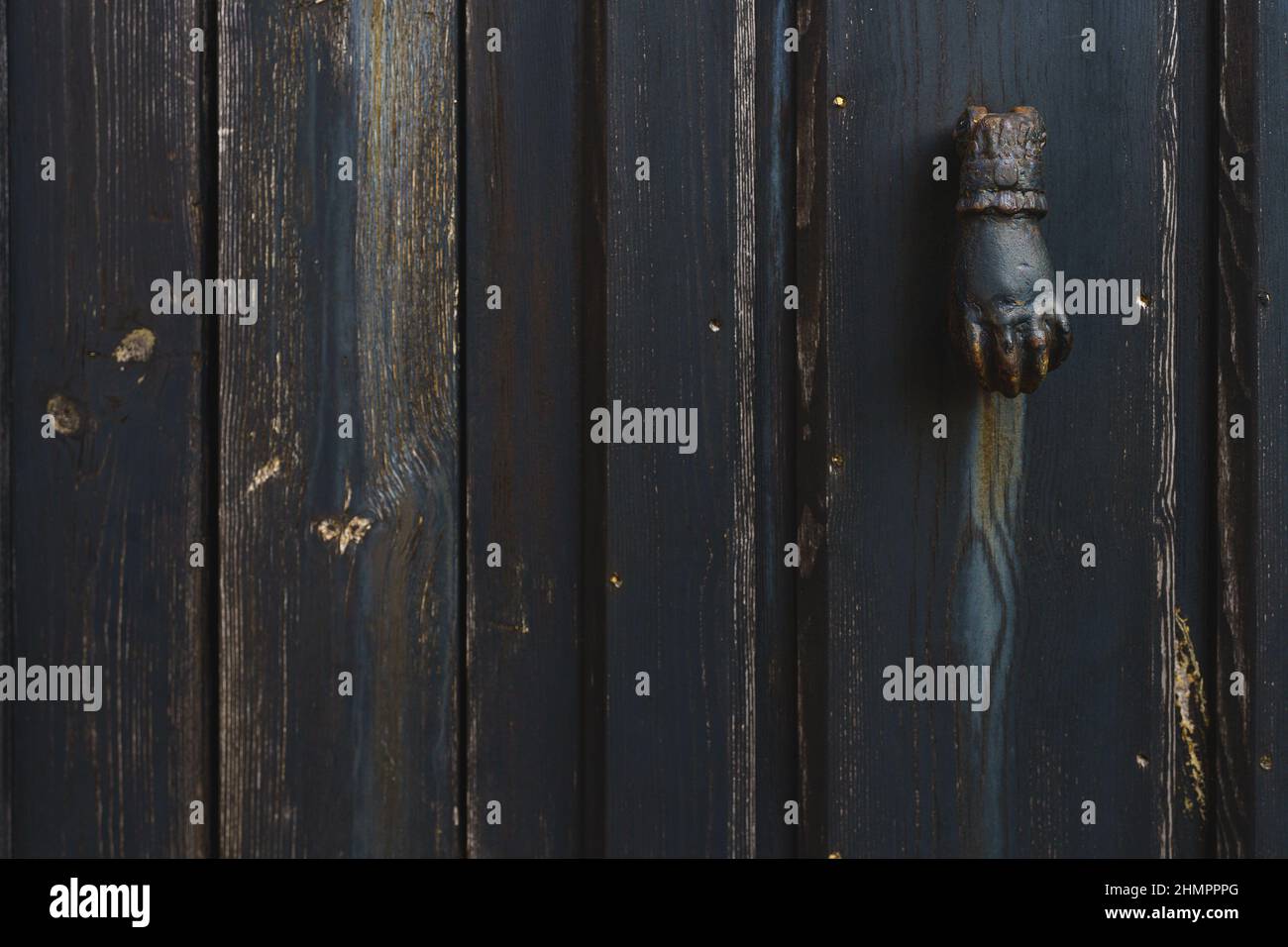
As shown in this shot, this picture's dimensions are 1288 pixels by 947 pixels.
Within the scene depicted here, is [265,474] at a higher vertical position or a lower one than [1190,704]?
higher

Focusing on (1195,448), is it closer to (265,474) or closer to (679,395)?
(679,395)

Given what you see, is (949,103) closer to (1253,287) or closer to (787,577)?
(1253,287)

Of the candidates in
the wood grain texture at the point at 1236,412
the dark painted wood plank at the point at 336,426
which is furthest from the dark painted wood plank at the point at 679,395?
the wood grain texture at the point at 1236,412

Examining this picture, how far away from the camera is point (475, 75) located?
2.47ft

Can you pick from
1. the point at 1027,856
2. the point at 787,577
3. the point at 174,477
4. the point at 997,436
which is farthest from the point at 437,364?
→ the point at 1027,856

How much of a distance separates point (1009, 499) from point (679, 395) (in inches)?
11.0

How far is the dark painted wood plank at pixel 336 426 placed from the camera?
2.44ft

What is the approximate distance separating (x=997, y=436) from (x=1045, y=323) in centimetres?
12

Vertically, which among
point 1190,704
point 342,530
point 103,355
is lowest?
point 1190,704

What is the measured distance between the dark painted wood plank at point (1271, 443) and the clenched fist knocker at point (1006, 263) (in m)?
0.21

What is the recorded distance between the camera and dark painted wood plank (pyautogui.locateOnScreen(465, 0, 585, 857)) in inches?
29.7

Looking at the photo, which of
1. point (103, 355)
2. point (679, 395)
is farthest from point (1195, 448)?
point (103, 355)

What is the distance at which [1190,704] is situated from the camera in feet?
2.49

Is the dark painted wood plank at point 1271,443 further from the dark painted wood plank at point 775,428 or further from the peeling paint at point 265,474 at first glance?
the peeling paint at point 265,474
